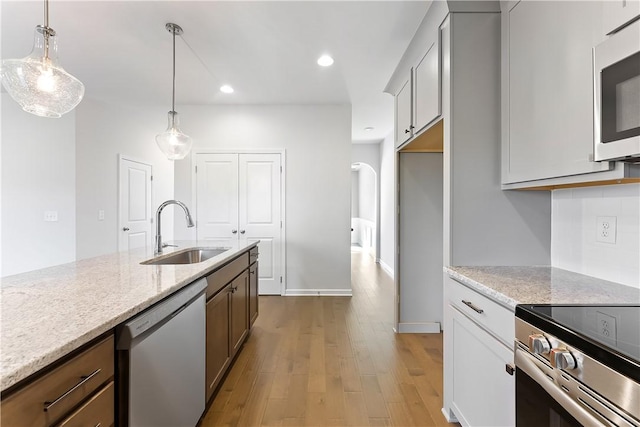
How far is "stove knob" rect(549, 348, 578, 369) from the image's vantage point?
839 millimetres

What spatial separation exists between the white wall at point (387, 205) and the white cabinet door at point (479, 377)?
4.05 metres

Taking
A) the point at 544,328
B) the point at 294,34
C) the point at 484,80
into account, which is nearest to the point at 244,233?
the point at 294,34

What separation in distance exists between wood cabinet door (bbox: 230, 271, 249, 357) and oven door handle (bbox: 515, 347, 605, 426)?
5.93 feet

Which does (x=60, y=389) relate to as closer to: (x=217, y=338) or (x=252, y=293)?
(x=217, y=338)

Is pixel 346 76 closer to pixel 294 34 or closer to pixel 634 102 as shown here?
pixel 294 34

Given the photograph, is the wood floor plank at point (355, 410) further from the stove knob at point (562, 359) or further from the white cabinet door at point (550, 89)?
the white cabinet door at point (550, 89)

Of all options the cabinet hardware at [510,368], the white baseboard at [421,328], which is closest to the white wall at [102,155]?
the white baseboard at [421,328]

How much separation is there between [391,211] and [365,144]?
1.97m

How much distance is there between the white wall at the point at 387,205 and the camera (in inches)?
230

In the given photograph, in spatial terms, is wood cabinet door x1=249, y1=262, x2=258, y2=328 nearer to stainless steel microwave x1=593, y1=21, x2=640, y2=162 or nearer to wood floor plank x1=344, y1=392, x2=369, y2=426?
wood floor plank x1=344, y1=392, x2=369, y2=426

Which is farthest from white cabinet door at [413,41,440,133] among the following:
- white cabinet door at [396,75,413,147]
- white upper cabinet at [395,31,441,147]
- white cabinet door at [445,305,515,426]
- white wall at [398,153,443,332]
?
white cabinet door at [445,305,515,426]

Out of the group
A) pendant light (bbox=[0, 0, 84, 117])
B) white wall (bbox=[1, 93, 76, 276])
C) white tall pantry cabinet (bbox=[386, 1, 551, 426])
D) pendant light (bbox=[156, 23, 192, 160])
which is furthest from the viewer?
white wall (bbox=[1, 93, 76, 276])

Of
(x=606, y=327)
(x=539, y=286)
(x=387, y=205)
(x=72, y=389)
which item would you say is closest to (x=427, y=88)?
(x=539, y=286)

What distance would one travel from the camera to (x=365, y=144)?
7.13 m
